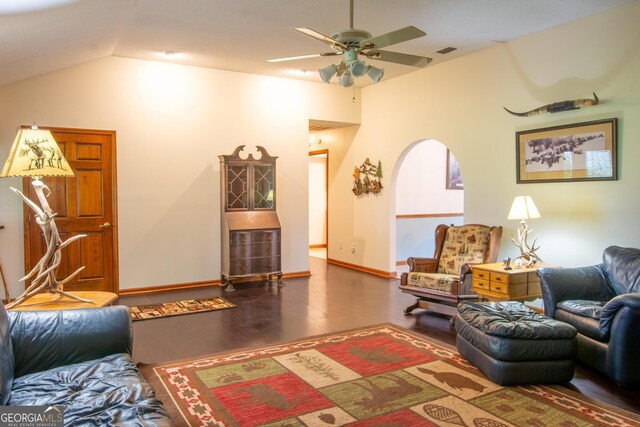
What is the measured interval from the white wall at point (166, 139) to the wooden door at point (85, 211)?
11 centimetres

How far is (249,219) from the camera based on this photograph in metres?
6.52

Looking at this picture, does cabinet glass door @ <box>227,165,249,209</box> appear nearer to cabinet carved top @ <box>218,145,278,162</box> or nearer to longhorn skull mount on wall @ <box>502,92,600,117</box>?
cabinet carved top @ <box>218,145,278,162</box>

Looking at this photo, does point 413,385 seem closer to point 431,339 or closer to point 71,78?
point 431,339

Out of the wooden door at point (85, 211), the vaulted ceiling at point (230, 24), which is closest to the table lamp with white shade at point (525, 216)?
the vaulted ceiling at point (230, 24)

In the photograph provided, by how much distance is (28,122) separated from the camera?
5520mm

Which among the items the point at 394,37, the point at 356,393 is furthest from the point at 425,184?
the point at 356,393

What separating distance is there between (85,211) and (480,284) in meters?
4.80

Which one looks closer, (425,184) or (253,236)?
(253,236)

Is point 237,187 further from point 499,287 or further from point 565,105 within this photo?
point 565,105

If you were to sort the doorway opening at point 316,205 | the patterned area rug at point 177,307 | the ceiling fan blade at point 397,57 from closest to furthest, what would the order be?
the ceiling fan blade at point 397,57, the patterned area rug at point 177,307, the doorway opening at point 316,205

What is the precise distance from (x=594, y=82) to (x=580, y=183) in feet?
3.35

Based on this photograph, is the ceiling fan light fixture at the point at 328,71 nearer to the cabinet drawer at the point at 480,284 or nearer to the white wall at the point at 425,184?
the cabinet drawer at the point at 480,284

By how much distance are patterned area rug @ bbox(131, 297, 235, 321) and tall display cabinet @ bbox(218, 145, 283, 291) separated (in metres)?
0.73

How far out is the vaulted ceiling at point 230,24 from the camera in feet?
13.2
